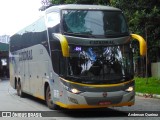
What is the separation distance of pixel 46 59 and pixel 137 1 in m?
11.4

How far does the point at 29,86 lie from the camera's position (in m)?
20.1

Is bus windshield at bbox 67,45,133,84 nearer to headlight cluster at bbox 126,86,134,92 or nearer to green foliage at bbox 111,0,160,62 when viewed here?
headlight cluster at bbox 126,86,134,92

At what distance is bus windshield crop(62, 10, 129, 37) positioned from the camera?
14.1 metres

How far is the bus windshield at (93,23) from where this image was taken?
14.1 metres

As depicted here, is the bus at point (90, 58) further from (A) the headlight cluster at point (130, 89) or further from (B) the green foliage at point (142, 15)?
(B) the green foliage at point (142, 15)

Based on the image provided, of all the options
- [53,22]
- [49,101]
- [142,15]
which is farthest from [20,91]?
[53,22]

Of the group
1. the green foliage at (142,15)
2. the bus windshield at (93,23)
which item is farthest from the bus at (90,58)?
the green foliage at (142,15)

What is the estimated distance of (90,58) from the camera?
1390 centimetres

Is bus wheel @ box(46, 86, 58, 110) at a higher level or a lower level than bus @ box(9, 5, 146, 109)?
lower

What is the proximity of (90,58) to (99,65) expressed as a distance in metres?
0.36

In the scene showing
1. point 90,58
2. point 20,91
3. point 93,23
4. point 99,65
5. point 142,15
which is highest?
point 142,15

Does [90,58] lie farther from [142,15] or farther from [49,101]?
[142,15]

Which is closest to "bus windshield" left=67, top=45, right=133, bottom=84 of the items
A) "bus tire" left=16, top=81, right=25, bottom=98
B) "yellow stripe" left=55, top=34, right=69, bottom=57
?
"yellow stripe" left=55, top=34, right=69, bottom=57

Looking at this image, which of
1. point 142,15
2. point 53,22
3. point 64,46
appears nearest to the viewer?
point 64,46
